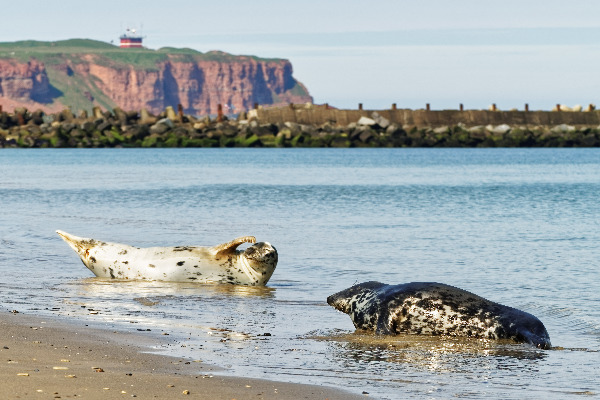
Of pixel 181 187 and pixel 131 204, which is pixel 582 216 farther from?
pixel 181 187

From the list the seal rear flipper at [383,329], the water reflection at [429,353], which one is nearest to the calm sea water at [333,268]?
the water reflection at [429,353]

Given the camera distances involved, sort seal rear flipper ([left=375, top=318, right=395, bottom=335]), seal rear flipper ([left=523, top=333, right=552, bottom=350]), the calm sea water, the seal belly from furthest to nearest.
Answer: the seal belly < seal rear flipper ([left=375, top=318, right=395, bottom=335]) < seal rear flipper ([left=523, top=333, right=552, bottom=350]) < the calm sea water

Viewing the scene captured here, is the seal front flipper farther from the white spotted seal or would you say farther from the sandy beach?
the sandy beach

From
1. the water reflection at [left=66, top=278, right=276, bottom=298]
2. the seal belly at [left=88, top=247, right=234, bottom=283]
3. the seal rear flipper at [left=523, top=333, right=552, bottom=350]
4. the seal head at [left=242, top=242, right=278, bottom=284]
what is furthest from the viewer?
the seal belly at [left=88, top=247, right=234, bottom=283]

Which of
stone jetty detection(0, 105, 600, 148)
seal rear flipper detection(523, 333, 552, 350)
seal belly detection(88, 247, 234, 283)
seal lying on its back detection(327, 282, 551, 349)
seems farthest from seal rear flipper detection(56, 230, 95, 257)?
stone jetty detection(0, 105, 600, 148)

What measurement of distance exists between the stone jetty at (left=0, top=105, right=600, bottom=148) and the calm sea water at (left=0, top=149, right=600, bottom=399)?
1751 inches

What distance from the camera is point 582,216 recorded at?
2872 cm

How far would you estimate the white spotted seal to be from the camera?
13.9 meters

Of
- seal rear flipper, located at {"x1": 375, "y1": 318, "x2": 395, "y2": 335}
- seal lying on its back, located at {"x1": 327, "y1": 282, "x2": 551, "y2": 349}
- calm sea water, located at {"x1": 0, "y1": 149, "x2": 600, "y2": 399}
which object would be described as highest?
seal lying on its back, located at {"x1": 327, "y1": 282, "x2": 551, "y2": 349}

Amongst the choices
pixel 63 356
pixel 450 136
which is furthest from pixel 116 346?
pixel 450 136

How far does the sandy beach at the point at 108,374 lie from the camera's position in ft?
22.1

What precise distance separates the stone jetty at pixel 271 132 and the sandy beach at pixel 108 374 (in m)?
83.5

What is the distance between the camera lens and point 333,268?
53.7 feet

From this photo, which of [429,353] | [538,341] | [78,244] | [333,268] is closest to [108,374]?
[429,353]
